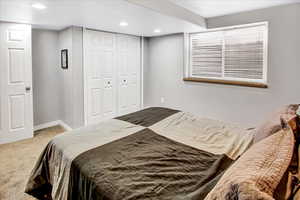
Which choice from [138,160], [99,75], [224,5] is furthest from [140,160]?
[99,75]

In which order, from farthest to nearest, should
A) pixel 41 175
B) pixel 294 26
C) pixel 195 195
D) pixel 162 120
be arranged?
pixel 294 26, pixel 162 120, pixel 41 175, pixel 195 195

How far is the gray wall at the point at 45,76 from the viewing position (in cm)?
430

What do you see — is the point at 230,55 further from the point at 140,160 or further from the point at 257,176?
the point at 257,176

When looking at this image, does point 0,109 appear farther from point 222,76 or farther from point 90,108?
point 222,76

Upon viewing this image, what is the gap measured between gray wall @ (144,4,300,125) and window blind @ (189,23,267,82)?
0.18 metres

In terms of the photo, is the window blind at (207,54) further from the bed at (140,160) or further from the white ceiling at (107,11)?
the bed at (140,160)

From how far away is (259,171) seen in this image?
33.3 inches

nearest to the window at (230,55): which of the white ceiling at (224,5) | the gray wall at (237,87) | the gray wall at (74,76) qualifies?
the gray wall at (237,87)

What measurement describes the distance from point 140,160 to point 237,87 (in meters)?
2.94

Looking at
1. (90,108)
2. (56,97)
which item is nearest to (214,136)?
(90,108)

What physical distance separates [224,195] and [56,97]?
452 cm

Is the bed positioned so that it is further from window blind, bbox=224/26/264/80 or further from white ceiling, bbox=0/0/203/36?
window blind, bbox=224/26/264/80

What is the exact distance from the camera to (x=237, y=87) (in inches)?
151

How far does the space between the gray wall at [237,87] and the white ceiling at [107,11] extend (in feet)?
0.70
